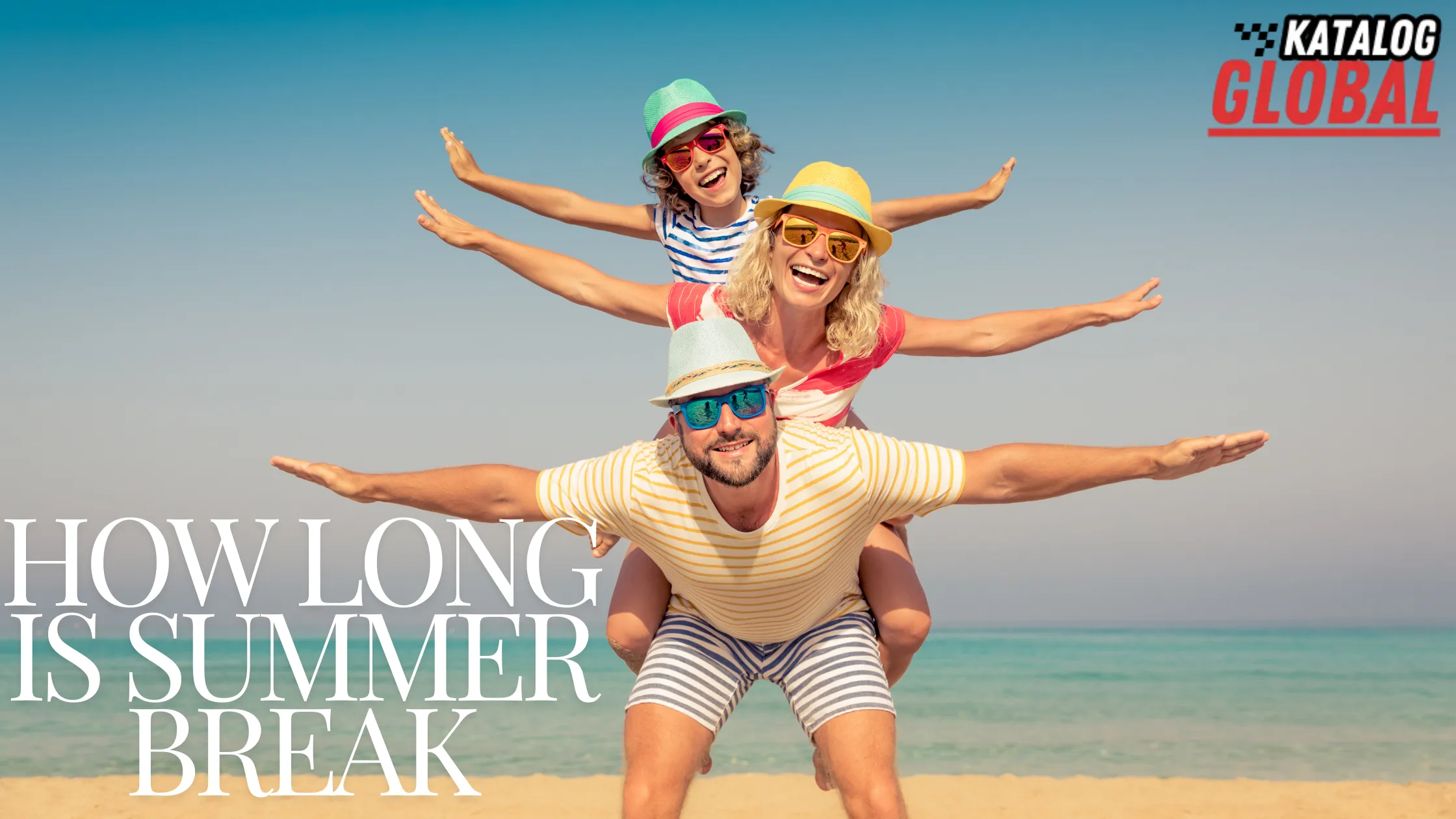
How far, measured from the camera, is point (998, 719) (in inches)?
896

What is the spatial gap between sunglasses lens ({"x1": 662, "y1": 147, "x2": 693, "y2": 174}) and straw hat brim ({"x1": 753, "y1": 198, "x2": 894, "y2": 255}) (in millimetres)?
852

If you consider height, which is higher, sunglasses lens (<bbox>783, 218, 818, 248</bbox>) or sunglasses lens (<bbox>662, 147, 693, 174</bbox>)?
sunglasses lens (<bbox>662, 147, 693, 174</bbox>)

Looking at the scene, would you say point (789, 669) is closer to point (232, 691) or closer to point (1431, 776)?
point (1431, 776)

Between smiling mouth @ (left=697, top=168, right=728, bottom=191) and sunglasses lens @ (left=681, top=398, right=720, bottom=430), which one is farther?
smiling mouth @ (left=697, top=168, right=728, bottom=191)

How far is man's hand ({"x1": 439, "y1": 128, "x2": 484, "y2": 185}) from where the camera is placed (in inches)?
269

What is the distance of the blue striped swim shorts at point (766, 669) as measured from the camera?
5051 millimetres

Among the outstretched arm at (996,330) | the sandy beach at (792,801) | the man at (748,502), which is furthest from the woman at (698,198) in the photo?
the sandy beach at (792,801)

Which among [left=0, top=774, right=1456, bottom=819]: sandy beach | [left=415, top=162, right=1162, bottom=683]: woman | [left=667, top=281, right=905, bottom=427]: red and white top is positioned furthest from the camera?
[left=0, top=774, right=1456, bottom=819]: sandy beach

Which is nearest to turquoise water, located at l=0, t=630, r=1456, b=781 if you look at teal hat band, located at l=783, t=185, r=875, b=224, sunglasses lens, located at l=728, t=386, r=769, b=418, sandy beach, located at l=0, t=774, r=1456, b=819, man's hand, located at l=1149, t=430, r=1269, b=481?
sandy beach, located at l=0, t=774, r=1456, b=819

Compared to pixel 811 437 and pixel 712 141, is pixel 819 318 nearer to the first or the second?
pixel 811 437

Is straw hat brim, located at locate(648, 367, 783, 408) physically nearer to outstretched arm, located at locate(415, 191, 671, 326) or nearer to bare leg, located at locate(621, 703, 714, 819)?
outstretched arm, located at locate(415, 191, 671, 326)

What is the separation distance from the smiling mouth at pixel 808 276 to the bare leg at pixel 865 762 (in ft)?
5.47

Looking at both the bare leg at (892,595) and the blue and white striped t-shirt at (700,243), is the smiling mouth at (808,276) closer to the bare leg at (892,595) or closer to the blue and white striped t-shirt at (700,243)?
the blue and white striped t-shirt at (700,243)

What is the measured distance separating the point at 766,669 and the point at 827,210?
1.89m
